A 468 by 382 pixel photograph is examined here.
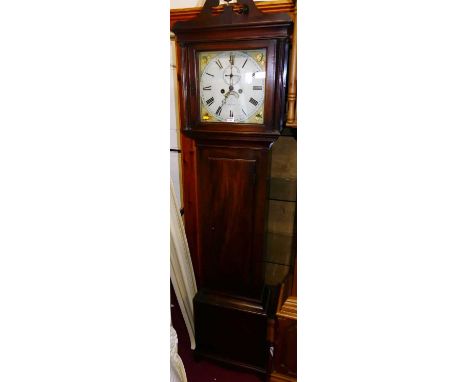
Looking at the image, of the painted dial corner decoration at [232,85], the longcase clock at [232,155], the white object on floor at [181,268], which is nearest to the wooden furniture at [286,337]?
the longcase clock at [232,155]

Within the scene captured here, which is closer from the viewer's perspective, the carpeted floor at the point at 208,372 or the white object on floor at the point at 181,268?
the white object on floor at the point at 181,268

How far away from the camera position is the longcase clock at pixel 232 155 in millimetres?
1025

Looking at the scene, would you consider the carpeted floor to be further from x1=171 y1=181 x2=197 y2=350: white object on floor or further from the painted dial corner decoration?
the painted dial corner decoration

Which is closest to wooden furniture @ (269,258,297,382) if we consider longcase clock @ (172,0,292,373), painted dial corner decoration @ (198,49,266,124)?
longcase clock @ (172,0,292,373)

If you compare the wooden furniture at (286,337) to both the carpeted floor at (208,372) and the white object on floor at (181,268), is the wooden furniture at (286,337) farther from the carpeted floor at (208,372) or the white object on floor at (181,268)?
the white object on floor at (181,268)

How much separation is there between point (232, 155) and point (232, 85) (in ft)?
0.90

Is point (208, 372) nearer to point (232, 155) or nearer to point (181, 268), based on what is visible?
point (181, 268)

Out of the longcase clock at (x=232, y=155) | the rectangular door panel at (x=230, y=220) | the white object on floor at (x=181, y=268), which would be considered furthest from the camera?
the white object on floor at (x=181, y=268)

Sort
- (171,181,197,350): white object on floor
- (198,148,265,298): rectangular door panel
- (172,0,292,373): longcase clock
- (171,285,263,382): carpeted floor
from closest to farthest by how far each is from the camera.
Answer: (172,0,292,373): longcase clock < (198,148,265,298): rectangular door panel < (171,181,197,350): white object on floor < (171,285,263,382): carpeted floor

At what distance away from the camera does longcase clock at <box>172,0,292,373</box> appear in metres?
1.03

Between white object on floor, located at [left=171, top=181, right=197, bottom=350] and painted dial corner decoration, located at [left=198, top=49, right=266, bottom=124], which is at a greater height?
painted dial corner decoration, located at [left=198, top=49, right=266, bottom=124]
